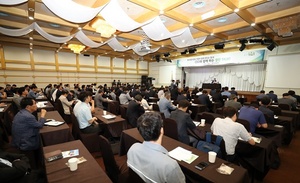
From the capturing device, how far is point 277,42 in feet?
24.7

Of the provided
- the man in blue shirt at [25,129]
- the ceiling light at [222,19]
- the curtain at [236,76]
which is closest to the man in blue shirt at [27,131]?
the man in blue shirt at [25,129]

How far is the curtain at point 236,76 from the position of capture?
982 centimetres

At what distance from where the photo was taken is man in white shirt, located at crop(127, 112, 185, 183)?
103 cm

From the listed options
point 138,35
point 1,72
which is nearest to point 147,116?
point 138,35

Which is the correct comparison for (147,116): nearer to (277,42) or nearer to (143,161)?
(143,161)

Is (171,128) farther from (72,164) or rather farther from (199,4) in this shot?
(199,4)

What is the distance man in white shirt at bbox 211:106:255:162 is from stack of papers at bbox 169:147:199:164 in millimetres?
702

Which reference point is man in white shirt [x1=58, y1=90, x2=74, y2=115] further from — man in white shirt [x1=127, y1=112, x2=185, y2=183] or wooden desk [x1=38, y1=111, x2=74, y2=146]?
man in white shirt [x1=127, y1=112, x2=185, y2=183]

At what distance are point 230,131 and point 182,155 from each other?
866mm

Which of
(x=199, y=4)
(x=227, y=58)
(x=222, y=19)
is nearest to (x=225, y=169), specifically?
(x=199, y=4)

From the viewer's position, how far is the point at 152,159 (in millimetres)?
1097

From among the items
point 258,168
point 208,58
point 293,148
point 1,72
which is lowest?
point 293,148

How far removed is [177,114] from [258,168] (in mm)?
1514

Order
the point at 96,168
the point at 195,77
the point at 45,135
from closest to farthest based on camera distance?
the point at 96,168 < the point at 45,135 < the point at 195,77
